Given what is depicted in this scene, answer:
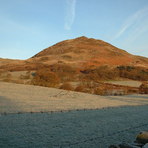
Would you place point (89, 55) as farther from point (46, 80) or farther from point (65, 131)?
point (65, 131)

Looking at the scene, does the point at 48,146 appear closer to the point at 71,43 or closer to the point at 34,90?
the point at 34,90

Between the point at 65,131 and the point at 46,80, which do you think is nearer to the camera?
the point at 65,131

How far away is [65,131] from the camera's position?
588cm

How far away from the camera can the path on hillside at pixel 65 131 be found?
15.9ft

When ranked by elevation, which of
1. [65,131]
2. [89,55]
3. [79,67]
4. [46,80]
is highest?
[89,55]

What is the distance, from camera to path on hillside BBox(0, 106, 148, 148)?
486 cm

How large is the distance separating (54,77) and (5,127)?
15.5 m

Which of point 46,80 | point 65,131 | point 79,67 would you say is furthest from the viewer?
point 79,67

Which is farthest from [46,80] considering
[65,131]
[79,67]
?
[79,67]

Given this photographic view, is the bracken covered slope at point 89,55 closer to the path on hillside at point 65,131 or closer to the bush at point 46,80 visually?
the bush at point 46,80

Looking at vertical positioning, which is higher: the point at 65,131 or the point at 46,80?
the point at 46,80

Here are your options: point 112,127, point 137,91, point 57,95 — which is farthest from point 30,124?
point 137,91

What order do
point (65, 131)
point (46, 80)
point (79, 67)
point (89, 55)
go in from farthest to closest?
point (89, 55)
point (79, 67)
point (46, 80)
point (65, 131)

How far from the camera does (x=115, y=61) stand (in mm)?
47719
